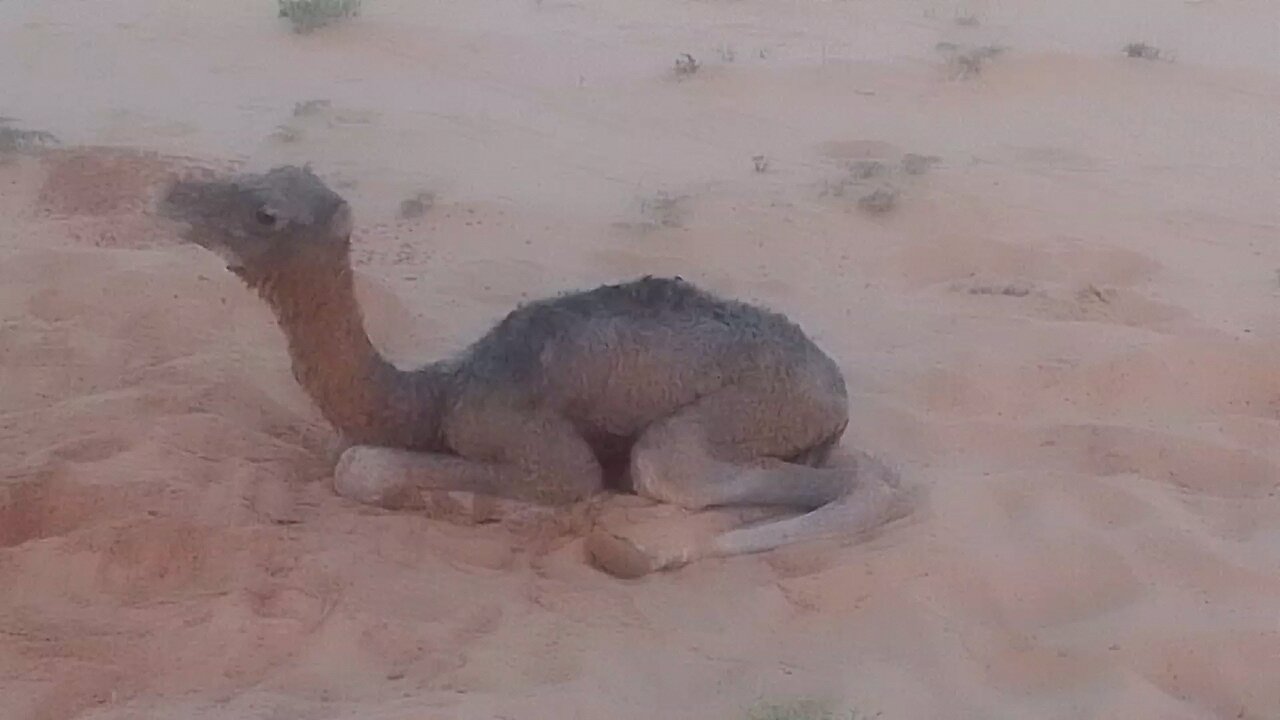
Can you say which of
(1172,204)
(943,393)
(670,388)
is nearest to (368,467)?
(670,388)

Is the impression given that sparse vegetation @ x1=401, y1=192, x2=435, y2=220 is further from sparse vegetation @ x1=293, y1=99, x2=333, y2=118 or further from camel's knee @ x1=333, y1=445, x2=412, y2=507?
camel's knee @ x1=333, y1=445, x2=412, y2=507

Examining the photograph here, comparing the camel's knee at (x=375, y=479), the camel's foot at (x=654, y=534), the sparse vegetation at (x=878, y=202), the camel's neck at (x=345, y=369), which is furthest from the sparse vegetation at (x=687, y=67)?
the camel's knee at (x=375, y=479)

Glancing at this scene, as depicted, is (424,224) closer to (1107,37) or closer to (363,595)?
(363,595)

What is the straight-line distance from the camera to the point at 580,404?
5.09 m

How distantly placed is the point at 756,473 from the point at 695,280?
6.68ft

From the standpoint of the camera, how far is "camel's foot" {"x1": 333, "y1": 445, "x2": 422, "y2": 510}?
4977mm

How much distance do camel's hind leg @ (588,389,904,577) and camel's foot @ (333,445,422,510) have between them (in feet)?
2.07

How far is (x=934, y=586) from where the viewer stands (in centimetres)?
462

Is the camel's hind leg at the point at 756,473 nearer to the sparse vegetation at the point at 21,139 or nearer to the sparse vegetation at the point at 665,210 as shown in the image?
the sparse vegetation at the point at 665,210

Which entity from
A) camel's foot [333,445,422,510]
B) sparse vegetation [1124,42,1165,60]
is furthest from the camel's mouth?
sparse vegetation [1124,42,1165,60]

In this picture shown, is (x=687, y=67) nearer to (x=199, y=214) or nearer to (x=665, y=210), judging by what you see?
(x=665, y=210)

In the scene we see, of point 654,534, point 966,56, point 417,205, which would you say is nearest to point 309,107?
point 417,205

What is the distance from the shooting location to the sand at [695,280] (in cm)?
423

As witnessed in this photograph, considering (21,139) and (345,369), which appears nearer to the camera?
(345,369)
